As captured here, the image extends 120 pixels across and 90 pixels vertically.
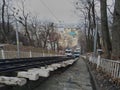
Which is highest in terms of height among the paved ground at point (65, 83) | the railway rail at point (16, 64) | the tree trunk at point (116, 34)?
the tree trunk at point (116, 34)

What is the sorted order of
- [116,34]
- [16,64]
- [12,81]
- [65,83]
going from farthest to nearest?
[116,34] < [16,64] < [65,83] < [12,81]

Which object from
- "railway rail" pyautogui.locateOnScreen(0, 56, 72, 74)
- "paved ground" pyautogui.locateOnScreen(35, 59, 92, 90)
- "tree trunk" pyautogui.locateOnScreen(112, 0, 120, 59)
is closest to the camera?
"railway rail" pyautogui.locateOnScreen(0, 56, 72, 74)

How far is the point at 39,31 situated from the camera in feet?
296

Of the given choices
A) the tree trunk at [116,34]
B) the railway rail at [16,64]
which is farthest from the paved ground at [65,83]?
the tree trunk at [116,34]

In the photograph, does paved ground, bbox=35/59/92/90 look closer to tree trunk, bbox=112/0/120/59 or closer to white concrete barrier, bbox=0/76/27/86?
tree trunk, bbox=112/0/120/59

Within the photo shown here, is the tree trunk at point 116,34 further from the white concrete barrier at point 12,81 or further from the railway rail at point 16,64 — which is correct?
the white concrete barrier at point 12,81

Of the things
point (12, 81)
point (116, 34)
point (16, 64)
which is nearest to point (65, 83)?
point (16, 64)

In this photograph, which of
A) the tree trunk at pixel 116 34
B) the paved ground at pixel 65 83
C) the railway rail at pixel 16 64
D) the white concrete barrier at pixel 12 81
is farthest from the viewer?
the tree trunk at pixel 116 34

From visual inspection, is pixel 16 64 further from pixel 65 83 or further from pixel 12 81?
pixel 12 81

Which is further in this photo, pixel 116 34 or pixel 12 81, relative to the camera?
pixel 116 34

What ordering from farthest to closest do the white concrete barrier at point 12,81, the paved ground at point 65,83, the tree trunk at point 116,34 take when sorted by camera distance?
the tree trunk at point 116,34 < the paved ground at point 65,83 < the white concrete barrier at point 12,81

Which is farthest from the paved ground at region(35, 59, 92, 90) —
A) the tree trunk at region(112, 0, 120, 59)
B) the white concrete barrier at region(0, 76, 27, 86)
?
the white concrete barrier at region(0, 76, 27, 86)

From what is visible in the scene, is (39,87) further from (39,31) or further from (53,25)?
(39,31)

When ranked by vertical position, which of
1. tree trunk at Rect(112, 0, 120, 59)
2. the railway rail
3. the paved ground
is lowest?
the paved ground
